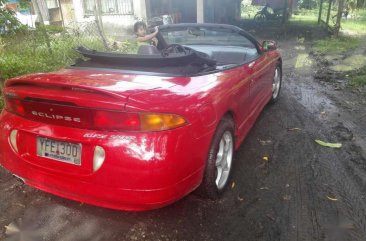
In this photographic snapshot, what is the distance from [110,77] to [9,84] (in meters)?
0.78

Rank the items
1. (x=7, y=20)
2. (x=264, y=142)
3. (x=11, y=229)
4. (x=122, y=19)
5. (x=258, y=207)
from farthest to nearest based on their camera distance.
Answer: (x=122, y=19) < (x=7, y=20) < (x=264, y=142) < (x=258, y=207) < (x=11, y=229)

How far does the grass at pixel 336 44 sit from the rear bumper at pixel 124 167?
10.2 meters

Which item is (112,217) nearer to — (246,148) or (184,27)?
(246,148)

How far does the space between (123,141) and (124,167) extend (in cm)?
16

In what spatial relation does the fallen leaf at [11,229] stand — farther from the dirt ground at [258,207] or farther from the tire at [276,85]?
the tire at [276,85]

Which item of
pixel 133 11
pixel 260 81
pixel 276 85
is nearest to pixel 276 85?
pixel 276 85

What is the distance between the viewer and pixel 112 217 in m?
2.71

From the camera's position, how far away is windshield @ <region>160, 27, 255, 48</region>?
13.8 feet

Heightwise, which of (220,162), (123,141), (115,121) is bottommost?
(220,162)

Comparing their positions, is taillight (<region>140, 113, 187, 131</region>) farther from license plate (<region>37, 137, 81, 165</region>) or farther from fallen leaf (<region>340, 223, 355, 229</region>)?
fallen leaf (<region>340, 223, 355, 229</region>)

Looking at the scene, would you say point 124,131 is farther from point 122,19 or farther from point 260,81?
point 122,19

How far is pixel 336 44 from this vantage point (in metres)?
12.3

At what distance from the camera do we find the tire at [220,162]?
2.65 meters

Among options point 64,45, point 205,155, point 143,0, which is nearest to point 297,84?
point 205,155
